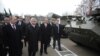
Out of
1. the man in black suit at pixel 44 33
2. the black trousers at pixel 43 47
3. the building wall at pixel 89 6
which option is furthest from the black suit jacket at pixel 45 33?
the building wall at pixel 89 6

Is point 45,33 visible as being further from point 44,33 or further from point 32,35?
point 32,35

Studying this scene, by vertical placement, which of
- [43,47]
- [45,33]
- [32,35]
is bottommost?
[43,47]

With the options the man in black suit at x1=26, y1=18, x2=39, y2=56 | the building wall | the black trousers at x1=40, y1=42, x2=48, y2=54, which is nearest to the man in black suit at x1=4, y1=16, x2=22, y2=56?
the man in black suit at x1=26, y1=18, x2=39, y2=56

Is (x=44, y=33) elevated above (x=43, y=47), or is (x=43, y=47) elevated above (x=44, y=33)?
(x=44, y=33)

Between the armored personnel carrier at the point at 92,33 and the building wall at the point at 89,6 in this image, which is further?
the building wall at the point at 89,6

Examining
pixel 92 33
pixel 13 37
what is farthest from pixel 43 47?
pixel 13 37

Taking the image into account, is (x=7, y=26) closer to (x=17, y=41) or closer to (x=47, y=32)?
(x=17, y=41)

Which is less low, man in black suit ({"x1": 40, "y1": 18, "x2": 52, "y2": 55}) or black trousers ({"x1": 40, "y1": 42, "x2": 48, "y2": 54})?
man in black suit ({"x1": 40, "y1": 18, "x2": 52, "y2": 55})

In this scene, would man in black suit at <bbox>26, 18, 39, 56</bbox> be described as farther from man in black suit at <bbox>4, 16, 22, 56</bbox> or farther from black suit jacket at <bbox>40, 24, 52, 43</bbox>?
black suit jacket at <bbox>40, 24, 52, 43</bbox>

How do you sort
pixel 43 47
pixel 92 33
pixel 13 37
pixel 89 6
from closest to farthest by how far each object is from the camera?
pixel 13 37 < pixel 92 33 < pixel 43 47 < pixel 89 6

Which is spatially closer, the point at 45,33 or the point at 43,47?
the point at 45,33

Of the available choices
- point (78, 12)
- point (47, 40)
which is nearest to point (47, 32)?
point (47, 40)

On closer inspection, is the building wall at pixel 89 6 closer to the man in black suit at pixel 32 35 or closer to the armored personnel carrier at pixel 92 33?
the armored personnel carrier at pixel 92 33

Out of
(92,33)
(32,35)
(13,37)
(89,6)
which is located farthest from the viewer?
(89,6)
